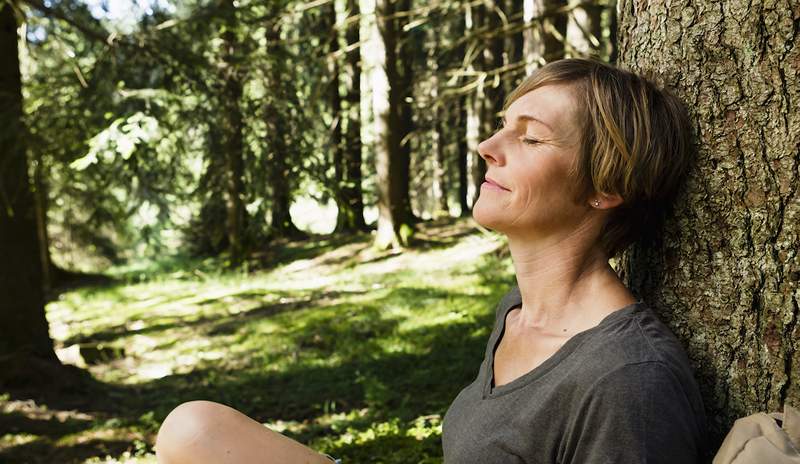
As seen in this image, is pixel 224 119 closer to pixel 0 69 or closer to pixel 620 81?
pixel 0 69

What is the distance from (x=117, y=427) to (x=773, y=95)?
18.8 feet

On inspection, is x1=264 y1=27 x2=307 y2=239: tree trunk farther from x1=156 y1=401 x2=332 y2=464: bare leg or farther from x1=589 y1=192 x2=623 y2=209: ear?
x1=589 y1=192 x2=623 y2=209: ear

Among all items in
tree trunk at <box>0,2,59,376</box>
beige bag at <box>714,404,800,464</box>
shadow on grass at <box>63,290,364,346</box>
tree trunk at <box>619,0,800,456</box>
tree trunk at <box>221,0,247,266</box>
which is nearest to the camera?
beige bag at <box>714,404,800,464</box>

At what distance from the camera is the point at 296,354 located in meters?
7.85

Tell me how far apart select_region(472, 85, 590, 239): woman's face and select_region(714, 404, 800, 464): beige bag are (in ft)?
2.29

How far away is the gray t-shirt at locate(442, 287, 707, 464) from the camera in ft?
5.25

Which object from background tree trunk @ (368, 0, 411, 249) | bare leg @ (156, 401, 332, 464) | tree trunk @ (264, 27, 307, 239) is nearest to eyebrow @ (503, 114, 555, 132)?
bare leg @ (156, 401, 332, 464)

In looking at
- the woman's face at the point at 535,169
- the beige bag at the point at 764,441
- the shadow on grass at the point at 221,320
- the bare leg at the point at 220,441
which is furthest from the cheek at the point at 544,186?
the shadow on grass at the point at 221,320

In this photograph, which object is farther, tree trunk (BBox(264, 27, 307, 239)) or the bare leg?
tree trunk (BBox(264, 27, 307, 239))

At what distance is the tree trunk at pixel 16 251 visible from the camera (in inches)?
270

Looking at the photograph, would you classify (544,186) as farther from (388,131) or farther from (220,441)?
(388,131)

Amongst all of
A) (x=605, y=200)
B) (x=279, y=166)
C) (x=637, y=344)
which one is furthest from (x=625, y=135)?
(x=279, y=166)

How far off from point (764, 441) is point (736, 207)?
2.04 feet

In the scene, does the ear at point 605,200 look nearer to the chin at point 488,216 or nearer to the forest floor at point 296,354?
the chin at point 488,216
